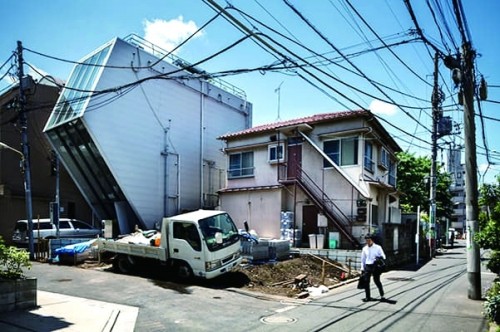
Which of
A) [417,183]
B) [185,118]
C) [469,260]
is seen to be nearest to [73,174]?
[185,118]

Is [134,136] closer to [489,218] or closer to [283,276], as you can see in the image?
[283,276]

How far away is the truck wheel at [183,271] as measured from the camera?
12.6 meters

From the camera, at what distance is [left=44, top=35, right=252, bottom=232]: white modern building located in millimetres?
19969

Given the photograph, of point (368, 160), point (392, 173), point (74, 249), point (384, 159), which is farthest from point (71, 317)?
point (392, 173)

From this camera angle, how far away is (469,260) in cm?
998

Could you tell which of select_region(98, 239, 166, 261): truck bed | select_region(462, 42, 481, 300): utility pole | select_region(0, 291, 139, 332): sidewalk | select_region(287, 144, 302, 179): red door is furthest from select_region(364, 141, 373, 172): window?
select_region(0, 291, 139, 332): sidewalk

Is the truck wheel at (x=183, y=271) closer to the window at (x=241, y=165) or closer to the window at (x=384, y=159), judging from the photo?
the window at (x=241, y=165)

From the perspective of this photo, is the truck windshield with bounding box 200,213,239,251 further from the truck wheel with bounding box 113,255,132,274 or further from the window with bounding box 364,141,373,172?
the window with bounding box 364,141,373,172

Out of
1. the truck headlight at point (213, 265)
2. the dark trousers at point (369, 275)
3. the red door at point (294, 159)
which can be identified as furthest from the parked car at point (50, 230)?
the dark trousers at point (369, 275)

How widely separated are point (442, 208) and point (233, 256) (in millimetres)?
28115

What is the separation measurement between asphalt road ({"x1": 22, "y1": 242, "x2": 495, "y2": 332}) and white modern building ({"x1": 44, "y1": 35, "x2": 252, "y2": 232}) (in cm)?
793

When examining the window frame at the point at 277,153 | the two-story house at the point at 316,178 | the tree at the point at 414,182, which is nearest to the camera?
the two-story house at the point at 316,178

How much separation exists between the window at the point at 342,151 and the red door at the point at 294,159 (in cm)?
154

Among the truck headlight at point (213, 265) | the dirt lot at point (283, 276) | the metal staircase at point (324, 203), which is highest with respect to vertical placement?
the metal staircase at point (324, 203)
